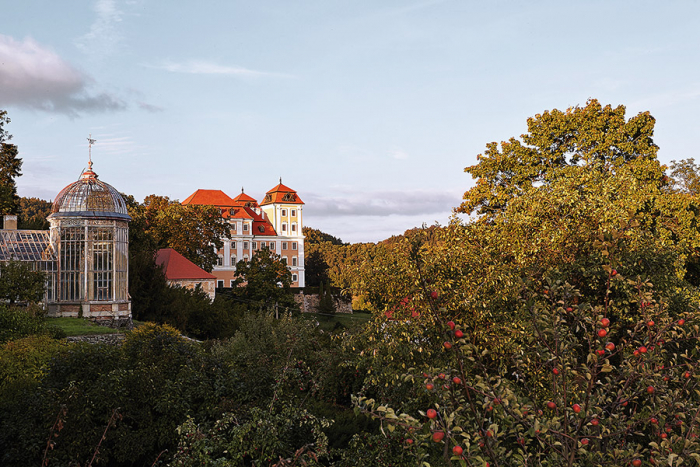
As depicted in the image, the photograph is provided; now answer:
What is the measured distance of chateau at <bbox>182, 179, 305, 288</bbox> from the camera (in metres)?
67.8

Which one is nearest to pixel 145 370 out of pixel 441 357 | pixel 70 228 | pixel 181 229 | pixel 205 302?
pixel 441 357

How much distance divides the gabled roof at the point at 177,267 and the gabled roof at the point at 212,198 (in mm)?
34221

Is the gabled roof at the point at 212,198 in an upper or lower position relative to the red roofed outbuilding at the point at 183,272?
upper

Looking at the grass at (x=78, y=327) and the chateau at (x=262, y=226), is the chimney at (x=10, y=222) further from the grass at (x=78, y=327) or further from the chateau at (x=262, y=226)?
the chateau at (x=262, y=226)

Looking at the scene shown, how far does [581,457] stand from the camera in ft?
11.1

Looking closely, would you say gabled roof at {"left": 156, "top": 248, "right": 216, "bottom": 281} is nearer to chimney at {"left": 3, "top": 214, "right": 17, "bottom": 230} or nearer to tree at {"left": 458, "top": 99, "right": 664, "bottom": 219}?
chimney at {"left": 3, "top": 214, "right": 17, "bottom": 230}

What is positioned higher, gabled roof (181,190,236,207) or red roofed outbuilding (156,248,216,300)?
gabled roof (181,190,236,207)

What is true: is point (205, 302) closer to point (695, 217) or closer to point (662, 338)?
point (695, 217)

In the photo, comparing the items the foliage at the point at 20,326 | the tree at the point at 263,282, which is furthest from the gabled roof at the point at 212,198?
the foliage at the point at 20,326

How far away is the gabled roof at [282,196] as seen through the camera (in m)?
73.6

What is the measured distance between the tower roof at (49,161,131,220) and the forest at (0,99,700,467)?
7.03 metres

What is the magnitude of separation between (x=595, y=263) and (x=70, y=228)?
18334 millimetres

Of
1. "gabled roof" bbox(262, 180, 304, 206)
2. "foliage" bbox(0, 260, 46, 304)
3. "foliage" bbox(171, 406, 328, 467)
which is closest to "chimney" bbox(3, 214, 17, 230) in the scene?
"foliage" bbox(0, 260, 46, 304)

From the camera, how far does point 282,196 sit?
73812 mm
